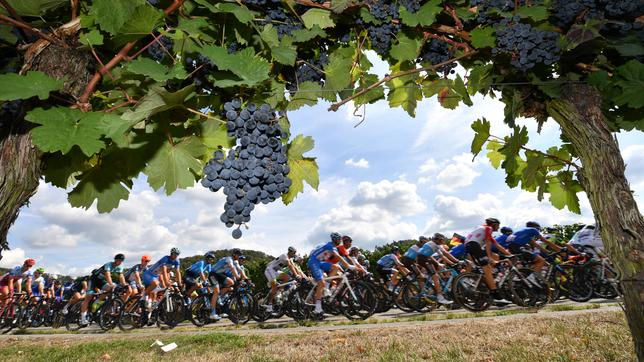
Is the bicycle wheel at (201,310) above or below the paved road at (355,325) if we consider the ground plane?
above

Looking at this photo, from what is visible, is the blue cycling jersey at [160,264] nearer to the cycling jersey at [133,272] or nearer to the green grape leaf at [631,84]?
the cycling jersey at [133,272]

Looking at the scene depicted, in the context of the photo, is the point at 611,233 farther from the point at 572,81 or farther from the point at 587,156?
the point at 572,81

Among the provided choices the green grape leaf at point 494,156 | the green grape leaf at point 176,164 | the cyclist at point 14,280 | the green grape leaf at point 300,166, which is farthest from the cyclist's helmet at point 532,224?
the cyclist at point 14,280

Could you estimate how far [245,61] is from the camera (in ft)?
5.26

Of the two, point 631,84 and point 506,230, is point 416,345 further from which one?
point 506,230

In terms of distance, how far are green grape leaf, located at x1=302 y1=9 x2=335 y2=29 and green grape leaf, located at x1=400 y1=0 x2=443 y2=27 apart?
410 mm

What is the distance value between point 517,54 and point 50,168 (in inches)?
97.0

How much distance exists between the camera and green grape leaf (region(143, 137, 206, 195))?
6.15 feet

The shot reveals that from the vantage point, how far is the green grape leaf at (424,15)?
7.55ft

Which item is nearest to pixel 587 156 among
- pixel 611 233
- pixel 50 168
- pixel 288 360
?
pixel 611 233

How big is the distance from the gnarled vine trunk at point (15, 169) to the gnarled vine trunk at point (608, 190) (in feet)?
8.68

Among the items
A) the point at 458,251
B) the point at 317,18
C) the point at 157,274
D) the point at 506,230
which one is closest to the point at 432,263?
the point at 458,251

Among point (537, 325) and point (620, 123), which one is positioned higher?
point (620, 123)

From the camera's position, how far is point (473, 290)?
8875 millimetres
